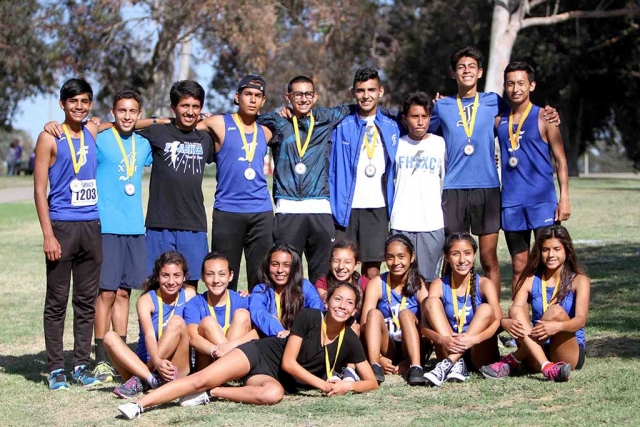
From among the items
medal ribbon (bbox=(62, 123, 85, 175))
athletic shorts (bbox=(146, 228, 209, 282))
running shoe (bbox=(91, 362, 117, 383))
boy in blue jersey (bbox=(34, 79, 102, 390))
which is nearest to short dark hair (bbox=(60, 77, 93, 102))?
boy in blue jersey (bbox=(34, 79, 102, 390))

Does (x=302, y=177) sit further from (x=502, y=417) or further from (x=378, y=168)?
(x=502, y=417)

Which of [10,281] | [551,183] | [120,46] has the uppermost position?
[120,46]

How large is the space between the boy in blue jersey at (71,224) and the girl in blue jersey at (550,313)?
2964 millimetres

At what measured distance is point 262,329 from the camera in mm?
7230

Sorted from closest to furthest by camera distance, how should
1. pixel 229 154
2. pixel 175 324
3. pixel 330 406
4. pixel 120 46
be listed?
pixel 330 406
pixel 175 324
pixel 229 154
pixel 120 46

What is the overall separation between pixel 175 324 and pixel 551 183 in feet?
10.8

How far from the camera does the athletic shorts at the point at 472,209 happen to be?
834cm

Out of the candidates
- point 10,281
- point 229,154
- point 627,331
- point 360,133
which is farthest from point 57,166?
point 10,281

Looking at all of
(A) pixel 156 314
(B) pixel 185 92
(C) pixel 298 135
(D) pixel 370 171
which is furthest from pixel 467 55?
(A) pixel 156 314

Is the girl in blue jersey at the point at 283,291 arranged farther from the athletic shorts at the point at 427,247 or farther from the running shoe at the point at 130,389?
the athletic shorts at the point at 427,247

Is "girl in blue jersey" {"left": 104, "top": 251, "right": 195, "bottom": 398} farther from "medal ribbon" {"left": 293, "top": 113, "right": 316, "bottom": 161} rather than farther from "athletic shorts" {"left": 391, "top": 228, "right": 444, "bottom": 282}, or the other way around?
"athletic shorts" {"left": 391, "top": 228, "right": 444, "bottom": 282}

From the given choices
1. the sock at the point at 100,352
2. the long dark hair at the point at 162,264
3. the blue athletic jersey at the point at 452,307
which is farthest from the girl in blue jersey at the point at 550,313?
the sock at the point at 100,352

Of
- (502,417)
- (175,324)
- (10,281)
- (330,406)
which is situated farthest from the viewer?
(10,281)

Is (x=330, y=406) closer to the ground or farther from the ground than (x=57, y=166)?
closer to the ground
